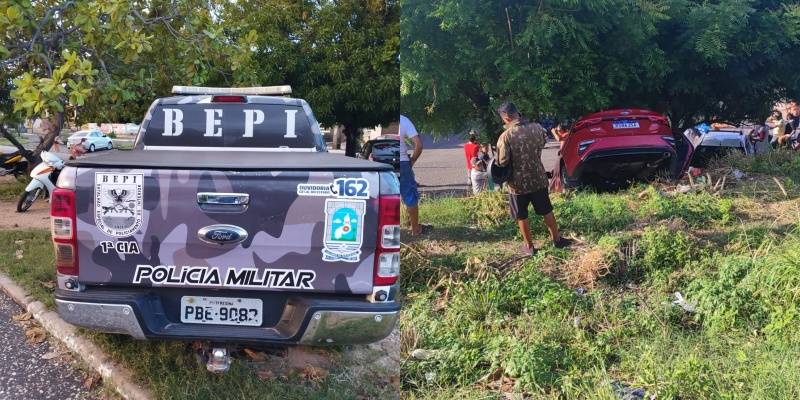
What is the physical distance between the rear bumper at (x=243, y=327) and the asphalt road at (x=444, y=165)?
347 cm

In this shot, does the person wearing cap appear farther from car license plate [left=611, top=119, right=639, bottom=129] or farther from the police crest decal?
the police crest decal

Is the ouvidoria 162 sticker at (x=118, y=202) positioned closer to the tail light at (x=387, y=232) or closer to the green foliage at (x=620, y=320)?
the tail light at (x=387, y=232)

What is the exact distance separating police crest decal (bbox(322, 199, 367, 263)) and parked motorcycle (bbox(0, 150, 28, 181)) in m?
13.0

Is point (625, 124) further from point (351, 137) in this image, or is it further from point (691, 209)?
point (351, 137)

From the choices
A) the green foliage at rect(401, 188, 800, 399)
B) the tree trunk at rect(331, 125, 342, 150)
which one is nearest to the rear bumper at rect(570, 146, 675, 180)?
the green foliage at rect(401, 188, 800, 399)

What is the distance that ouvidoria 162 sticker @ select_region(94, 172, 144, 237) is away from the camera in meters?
2.89

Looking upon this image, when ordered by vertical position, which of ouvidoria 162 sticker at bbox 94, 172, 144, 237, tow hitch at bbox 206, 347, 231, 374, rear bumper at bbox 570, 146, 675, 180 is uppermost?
ouvidoria 162 sticker at bbox 94, 172, 144, 237

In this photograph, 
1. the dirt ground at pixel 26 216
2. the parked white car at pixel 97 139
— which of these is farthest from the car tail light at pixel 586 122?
the parked white car at pixel 97 139

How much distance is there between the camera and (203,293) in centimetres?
305

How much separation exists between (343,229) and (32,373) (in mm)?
2472

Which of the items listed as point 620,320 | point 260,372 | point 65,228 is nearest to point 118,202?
point 65,228

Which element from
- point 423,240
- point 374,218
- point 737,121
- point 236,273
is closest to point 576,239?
point 423,240

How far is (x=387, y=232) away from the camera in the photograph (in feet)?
9.77

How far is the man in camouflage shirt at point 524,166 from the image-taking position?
16.2ft
